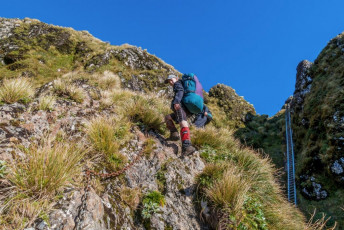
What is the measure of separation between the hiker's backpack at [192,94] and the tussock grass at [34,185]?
3623 millimetres

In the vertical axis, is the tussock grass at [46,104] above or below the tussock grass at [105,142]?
above

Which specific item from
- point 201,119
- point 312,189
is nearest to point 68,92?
point 201,119

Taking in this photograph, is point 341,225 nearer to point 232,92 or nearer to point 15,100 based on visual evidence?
point 15,100

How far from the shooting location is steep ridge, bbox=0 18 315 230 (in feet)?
8.61

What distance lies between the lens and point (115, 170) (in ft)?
13.4

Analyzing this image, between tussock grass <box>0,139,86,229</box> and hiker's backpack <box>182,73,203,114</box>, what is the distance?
362 centimetres

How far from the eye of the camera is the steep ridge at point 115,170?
2.62 metres

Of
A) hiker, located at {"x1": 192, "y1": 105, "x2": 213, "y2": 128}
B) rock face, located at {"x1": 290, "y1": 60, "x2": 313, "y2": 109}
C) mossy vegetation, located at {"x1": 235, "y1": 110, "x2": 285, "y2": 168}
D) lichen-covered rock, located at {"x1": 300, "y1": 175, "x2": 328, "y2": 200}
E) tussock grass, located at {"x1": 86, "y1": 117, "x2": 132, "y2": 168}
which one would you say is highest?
rock face, located at {"x1": 290, "y1": 60, "x2": 313, "y2": 109}

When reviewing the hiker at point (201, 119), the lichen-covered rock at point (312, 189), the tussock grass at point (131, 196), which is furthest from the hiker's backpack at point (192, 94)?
the lichen-covered rock at point (312, 189)

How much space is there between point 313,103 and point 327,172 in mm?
7771

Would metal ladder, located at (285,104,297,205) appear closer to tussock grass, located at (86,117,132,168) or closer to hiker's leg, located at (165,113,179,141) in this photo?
hiker's leg, located at (165,113,179,141)

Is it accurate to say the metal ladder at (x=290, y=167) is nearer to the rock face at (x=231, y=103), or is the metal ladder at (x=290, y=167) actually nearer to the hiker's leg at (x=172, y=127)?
the rock face at (x=231, y=103)

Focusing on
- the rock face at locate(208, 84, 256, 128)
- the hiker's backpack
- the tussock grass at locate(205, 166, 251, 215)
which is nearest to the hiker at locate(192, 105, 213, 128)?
the hiker's backpack

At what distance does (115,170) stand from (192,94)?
10.4 feet
